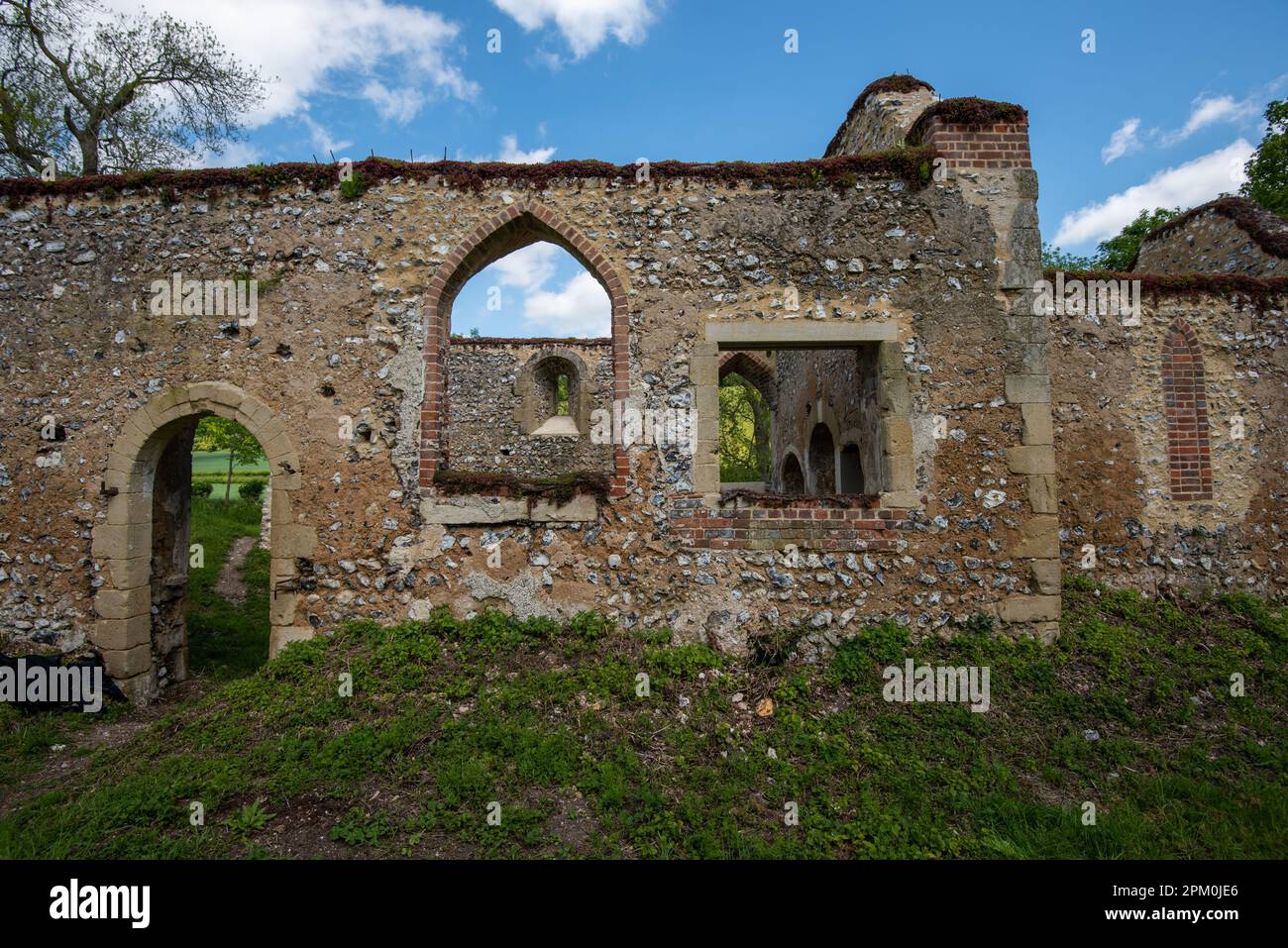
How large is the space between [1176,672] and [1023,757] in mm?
2435

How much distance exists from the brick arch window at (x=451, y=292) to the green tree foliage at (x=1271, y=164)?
664 inches

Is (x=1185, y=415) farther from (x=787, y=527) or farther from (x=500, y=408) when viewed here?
(x=500, y=408)

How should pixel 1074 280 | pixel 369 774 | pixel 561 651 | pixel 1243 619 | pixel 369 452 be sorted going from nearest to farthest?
pixel 369 774 < pixel 561 651 < pixel 369 452 < pixel 1243 619 < pixel 1074 280

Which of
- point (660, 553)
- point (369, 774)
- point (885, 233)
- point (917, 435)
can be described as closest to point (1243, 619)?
point (917, 435)

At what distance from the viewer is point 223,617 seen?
8.73 metres

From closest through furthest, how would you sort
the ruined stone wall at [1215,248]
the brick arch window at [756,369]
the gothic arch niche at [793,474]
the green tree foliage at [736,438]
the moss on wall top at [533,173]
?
1. the moss on wall top at [533,173]
2. the ruined stone wall at [1215,248]
3. the gothic arch niche at [793,474]
4. the brick arch window at [756,369]
5. the green tree foliage at [736,438]

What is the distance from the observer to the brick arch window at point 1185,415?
25.5ft

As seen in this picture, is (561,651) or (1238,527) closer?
(561,651)

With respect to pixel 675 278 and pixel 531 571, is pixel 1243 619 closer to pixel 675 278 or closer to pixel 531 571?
pixel 675 278

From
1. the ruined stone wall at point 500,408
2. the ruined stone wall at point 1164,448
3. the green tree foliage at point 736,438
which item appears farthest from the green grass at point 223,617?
the green tree foliage at point 736,438

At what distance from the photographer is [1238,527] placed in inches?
304

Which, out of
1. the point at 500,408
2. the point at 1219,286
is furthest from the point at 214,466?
the point at 1219,286

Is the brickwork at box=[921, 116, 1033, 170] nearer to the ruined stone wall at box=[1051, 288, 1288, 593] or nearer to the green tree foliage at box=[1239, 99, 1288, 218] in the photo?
the ruined stone wall at box=[1051, 288, 1288, 593]

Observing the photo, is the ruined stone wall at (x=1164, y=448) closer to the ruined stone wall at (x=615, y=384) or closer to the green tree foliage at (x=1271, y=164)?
the ruined stone wall at (x=615, y=384)
